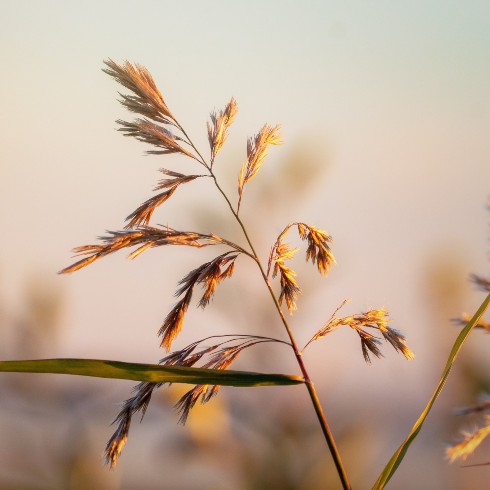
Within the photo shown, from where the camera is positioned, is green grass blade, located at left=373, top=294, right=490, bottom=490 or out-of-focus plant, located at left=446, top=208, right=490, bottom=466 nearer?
out-of-focus plant, located at left=446, top=208, right=490, bottom=466

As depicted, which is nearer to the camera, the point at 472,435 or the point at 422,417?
the point at 472,435

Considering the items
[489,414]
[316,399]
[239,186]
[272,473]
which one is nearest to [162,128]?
[239,186]

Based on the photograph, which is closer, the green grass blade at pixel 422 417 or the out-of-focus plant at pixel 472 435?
the out-of-focus plant at pixel 472 435

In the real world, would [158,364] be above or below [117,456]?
above

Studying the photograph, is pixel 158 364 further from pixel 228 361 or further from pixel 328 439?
pixel 328 439
